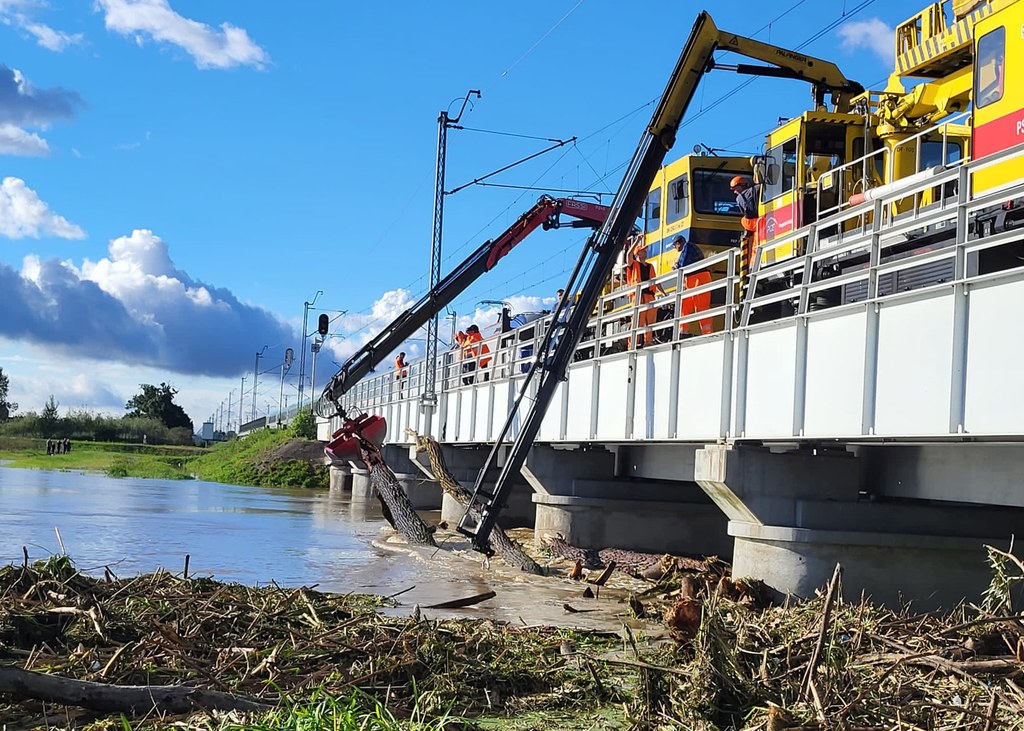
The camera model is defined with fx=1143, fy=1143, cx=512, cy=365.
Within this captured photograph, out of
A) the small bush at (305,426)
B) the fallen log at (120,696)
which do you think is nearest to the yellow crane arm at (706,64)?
the fallen log at (120,696)

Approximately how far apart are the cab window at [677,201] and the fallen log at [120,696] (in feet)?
54.1

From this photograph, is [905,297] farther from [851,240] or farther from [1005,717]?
[1005,717]

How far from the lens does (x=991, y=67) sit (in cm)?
1246

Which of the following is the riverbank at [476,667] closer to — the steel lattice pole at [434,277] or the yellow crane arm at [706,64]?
the yellow crane arm at [706,64]

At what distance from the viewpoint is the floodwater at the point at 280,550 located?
14.4 metres

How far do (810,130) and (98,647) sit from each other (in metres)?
12.9

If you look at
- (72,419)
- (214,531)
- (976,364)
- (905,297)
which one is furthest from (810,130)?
(72,419)

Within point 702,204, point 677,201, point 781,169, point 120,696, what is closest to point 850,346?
point 781,169

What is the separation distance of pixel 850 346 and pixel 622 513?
934 centimetres

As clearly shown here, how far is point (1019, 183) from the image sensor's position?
9062 mm

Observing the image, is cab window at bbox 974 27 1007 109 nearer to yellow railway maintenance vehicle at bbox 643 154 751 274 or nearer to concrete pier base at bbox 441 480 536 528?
yellow railway maintenance vehicle at bbox 643 154 751 274

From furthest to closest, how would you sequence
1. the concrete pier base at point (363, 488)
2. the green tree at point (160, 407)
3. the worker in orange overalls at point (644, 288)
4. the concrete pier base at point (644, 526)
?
the green tree at point (160, 407) → the concrete pier base at point (363, 488) → the concrete pier base at point (644, 526) → the worker in orange overalls at point (644, 288)

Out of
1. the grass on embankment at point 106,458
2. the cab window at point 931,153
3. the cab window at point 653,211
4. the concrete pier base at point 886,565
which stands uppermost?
the cab window at point 653,211

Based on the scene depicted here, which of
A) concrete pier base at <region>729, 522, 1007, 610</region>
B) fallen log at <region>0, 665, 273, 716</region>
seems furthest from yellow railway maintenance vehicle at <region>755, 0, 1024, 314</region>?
fallen log at <region>0, 665, 273, 716</region>
